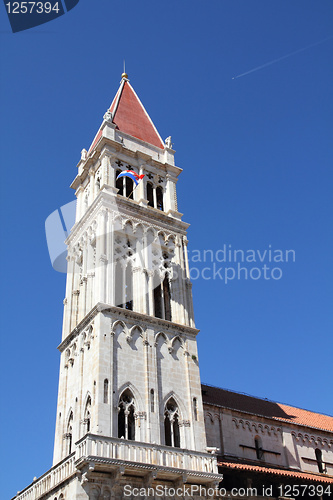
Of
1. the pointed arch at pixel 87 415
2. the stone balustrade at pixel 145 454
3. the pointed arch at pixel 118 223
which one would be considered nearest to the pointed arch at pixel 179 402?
the stone balustrade at pixel 145 454

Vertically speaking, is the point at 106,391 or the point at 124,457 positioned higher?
the point at 106,391

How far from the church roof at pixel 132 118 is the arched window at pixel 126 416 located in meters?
16.7

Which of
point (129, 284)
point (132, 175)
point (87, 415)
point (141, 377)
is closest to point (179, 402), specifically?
point (141, 377)

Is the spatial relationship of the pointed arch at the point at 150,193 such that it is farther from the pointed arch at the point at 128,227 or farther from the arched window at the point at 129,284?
the arched window at the point at 129,284

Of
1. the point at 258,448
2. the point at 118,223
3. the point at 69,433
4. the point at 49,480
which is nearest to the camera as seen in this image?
the point at 49,480

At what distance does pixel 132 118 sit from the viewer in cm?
3538

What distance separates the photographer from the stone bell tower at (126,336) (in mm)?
21203

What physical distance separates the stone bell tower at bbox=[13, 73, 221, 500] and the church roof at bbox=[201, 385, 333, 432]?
15.6 ft

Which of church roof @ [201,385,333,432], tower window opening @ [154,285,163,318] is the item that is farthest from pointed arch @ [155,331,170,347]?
church roof @ [201,385,333,432]

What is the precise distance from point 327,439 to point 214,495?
12.4 meters

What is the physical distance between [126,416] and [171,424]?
2.33 meters

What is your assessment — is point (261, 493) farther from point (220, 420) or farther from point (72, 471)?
point (72, 471)

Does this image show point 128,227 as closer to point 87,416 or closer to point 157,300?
point 157,300

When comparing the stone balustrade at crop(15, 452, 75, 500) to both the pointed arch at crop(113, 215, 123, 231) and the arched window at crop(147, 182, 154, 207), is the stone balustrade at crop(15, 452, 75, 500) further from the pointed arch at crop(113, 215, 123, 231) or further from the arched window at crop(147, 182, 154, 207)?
the arched window at crop(147, 182, 154, 207)
